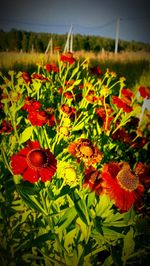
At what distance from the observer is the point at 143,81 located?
3643mm

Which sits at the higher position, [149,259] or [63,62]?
[63,62]

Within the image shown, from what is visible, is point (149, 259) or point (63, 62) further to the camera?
point (63, 62)

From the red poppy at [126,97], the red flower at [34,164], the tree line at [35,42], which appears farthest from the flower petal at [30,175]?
the tree line at [35,42]

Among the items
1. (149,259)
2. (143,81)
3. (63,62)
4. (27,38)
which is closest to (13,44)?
(27,38)

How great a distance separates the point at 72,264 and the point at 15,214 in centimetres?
29

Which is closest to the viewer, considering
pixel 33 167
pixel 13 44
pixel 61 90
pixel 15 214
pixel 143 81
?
pixel 33 167

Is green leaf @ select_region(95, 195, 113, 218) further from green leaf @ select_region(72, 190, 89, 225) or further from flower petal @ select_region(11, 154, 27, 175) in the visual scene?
flower petal @ select_region(11, 154, 27, 175)

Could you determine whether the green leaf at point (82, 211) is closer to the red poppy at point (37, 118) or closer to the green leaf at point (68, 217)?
the green leaf at point (68, 217)

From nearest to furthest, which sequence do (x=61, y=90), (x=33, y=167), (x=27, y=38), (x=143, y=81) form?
(x=33, y=167) < (x=61, y=90) < (x=143, y=81) < (x=27, y=38)

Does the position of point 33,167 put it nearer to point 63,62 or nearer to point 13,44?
point 63,62

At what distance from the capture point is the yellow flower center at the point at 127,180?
2.12 feet

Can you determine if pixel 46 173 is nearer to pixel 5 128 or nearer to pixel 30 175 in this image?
pixel 30 175

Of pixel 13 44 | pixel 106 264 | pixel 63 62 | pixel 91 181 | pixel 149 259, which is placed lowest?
pixel 149 259

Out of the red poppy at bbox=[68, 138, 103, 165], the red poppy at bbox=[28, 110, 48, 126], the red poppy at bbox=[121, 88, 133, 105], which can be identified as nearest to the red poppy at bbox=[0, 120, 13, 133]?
the red poppy at bbox=[28, 110, 48, 126]
